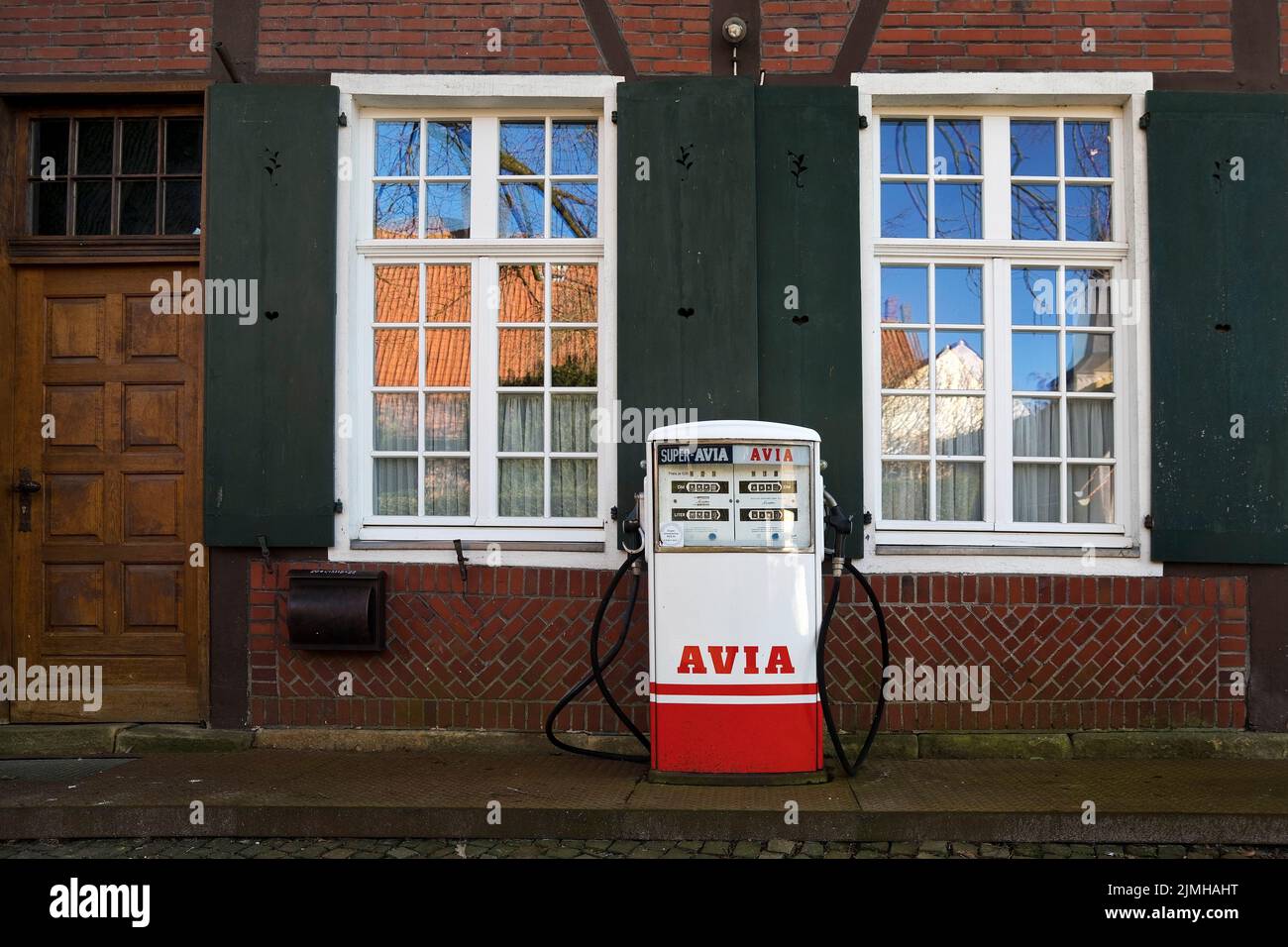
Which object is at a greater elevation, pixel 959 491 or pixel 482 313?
pixel 482 313

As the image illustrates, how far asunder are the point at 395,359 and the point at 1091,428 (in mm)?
4085

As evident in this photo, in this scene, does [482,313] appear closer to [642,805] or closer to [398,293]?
[398,293]

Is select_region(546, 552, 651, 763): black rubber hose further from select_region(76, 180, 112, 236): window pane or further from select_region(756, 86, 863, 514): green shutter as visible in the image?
select_region(76, 180, 112, 236): window pane

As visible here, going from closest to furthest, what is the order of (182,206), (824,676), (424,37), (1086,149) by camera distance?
(824,676)
(424,37)
(1086,149)
(182,206)

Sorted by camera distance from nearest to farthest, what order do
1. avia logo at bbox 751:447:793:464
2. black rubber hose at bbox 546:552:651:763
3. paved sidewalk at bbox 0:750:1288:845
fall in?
paved sidewalk at bbox 0:750:1288:845 → avia logo at bbox 751:447:793:464 → black rubber hose at bbox 546:552:651:763

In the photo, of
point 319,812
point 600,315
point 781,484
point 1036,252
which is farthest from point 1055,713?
point 319,812

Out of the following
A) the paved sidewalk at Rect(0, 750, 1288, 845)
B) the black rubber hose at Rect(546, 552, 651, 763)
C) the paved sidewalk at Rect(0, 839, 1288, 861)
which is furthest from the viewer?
the black rubber hose at Rect(546, 552, 651, 763)

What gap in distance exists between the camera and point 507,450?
6.42 meters

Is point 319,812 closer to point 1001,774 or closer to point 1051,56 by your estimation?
point 1001,774

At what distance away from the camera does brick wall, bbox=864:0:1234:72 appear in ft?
20.4

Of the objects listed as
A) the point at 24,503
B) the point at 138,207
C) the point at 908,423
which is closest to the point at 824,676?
the point at 908,423

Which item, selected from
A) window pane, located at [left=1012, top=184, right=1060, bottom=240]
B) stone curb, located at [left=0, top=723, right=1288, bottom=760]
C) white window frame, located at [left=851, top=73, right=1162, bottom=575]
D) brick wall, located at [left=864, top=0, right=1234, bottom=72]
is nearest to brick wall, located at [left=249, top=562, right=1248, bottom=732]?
stone curb, located at [left=0, top=723, right=1288, bottom=760]

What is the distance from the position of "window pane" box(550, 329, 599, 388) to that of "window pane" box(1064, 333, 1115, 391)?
276 cm

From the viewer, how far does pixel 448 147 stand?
647cm
